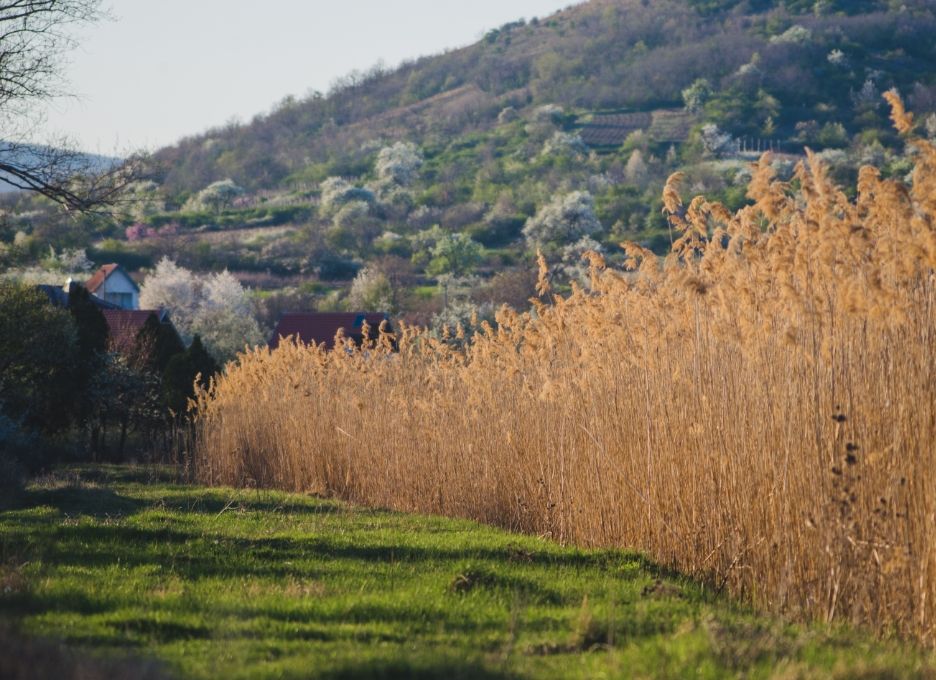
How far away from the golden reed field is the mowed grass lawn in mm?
357

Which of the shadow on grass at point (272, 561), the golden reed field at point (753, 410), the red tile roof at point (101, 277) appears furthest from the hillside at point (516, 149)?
the shadow on grass at point (272, 561)

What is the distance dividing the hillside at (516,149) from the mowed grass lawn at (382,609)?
2762cm

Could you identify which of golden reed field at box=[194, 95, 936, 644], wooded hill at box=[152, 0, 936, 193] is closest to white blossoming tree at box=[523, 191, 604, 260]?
wooded hill at box=[152, 0, 936, 193]

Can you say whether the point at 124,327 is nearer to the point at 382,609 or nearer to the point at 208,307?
the point at 208,307

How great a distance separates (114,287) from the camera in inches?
1758

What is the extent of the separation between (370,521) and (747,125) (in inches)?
2727

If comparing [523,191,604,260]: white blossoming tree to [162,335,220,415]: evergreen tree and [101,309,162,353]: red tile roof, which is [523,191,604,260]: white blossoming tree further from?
[162,335,220,415]: evergreen tree

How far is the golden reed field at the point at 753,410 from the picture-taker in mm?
5707

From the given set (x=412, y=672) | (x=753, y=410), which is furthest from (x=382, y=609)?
(x=753, y=410)

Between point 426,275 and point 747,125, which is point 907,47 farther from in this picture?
point 426,275

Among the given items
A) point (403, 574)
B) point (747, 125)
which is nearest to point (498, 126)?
point (747, 125)

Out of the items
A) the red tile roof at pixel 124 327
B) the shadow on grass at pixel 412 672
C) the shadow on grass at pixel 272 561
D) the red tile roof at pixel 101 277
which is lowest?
the shadow on grass at pixel 272 561

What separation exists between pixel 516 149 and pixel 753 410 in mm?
76505

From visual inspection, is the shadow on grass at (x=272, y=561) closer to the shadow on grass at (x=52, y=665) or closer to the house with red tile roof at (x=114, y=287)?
the shadow on grass at (x=52, y=665)
